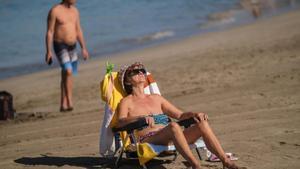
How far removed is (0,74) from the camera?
15414 millimetres

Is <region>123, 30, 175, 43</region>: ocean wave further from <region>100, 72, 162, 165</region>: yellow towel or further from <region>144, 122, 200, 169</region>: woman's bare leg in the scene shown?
<region>144, 122, 200, 169</region>: woman's bare leg

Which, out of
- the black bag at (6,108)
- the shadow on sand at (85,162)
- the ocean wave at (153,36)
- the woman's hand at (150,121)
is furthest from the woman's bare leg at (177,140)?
the ocean wave at (153,36)

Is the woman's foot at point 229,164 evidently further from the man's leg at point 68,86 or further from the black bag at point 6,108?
the black bag at point 6,108

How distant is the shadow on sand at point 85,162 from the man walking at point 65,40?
9.22 ft

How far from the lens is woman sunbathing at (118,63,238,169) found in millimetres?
6168

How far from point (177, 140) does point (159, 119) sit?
714 mm

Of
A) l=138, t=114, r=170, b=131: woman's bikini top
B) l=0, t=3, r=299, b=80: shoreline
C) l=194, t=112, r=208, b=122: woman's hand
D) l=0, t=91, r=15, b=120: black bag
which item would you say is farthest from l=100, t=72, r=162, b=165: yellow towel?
l=0, t=3, r=299, b=80: shoreline

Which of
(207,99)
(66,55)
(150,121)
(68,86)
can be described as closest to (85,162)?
(150,121)

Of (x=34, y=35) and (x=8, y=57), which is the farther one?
(x=34, y=35)

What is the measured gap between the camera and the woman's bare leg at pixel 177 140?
20.0 ft

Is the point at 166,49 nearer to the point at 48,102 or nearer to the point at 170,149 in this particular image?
the point at 48,102

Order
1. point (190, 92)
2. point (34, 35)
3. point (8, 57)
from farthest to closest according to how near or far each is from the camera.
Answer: point (34, 35) < point (8, 57) < point (190, 92)

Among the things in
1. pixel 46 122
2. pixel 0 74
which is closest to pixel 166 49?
pixel 0 74

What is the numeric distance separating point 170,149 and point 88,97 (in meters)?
5.20
